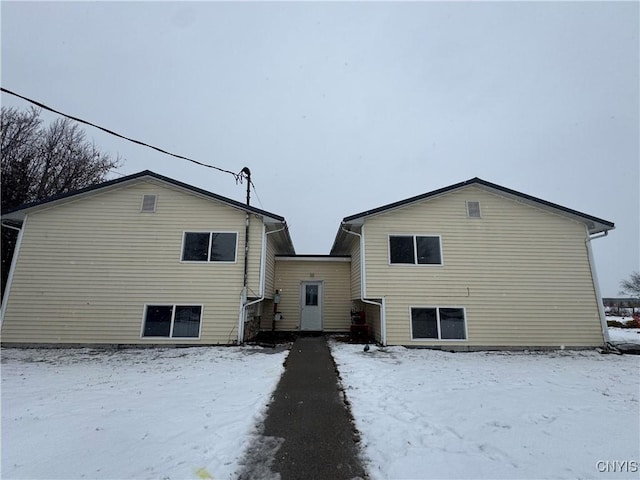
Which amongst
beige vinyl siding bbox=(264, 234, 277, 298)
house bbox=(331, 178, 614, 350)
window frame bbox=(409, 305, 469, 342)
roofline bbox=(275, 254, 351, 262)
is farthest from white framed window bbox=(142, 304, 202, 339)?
window frame bbox=(409, 305, 469, 342)

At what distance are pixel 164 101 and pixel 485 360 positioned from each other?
114 feet

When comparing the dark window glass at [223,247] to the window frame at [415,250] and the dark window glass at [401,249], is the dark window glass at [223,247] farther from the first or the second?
the dark window glass at [401,249]

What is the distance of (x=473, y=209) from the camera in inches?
403

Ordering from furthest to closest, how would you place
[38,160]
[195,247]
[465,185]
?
[38,160] → [465,185] → [195,247]

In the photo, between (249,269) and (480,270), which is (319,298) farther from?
(480,270)

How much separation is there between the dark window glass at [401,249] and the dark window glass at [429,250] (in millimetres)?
280

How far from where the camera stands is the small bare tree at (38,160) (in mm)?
14859

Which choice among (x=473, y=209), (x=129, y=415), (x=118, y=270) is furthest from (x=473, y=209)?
(x=118, y=270)

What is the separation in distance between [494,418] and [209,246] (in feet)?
28.7

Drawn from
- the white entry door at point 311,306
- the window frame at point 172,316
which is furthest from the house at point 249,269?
the white entry door at point 311,306

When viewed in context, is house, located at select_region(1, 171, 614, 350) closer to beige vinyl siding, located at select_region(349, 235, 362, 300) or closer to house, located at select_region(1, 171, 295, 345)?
house, located at select_region(1, 171, 295, 345)

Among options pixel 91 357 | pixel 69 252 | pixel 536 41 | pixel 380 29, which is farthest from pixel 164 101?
pixel 536 41

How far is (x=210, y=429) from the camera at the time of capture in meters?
3.43

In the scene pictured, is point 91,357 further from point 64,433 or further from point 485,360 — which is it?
point 485,360
